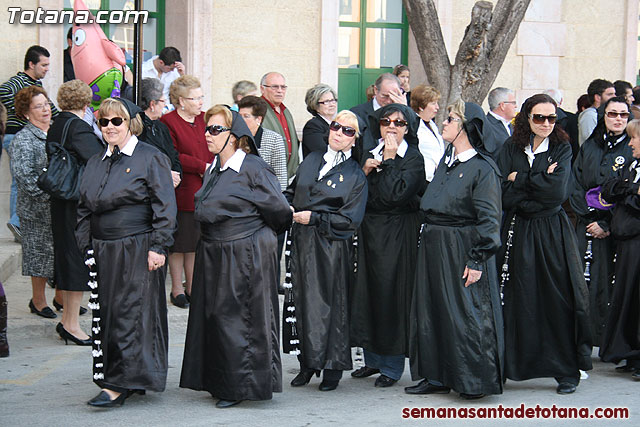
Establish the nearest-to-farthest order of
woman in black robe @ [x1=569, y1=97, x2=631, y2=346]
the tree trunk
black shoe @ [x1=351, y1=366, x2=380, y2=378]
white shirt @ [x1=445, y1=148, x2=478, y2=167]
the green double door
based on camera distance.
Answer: white shirt @ [x1=445, y1=148, x2=478, y2=167] < black shoe @ [x1=351, y1=366, x2=380, y2=378] < woman in black robe @ [x1=569, y1=97, x2=631, y2=346] < the tree trunk < the green double door

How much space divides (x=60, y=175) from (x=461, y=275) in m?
3.15

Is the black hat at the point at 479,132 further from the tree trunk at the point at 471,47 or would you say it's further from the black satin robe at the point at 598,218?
the tree trunk at the point at 471,47

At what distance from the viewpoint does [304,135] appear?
9.26 metres

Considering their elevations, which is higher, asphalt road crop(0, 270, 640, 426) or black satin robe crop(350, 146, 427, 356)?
black satin robe crop(350, 146, 427, 356)

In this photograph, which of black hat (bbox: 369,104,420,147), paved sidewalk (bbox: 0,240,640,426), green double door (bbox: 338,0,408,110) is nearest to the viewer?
paved sidewalk (bbox: 0,240,640,426)

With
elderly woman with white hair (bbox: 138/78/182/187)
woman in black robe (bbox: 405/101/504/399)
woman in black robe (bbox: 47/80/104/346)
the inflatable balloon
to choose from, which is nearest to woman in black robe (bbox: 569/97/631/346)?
woman in black robe (bbox: 405/101/504/399)

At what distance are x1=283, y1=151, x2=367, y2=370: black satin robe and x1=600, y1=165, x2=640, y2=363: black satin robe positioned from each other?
2.10 meters

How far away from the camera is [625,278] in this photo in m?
7.79

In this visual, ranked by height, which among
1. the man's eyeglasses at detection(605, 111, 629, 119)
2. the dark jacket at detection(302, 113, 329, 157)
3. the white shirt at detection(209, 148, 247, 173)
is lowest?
the white shirt at detection(209, 148, 247, 173)

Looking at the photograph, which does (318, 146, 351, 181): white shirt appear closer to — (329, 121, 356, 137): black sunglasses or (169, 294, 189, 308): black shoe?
(329, 121, 356, 137): black sunglasses

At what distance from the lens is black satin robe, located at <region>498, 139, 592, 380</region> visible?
7.12 m

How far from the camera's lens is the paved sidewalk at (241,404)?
20.6ft

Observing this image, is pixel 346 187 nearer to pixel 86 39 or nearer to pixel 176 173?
pixel 176 173

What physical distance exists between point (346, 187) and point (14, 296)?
13.2 ft
